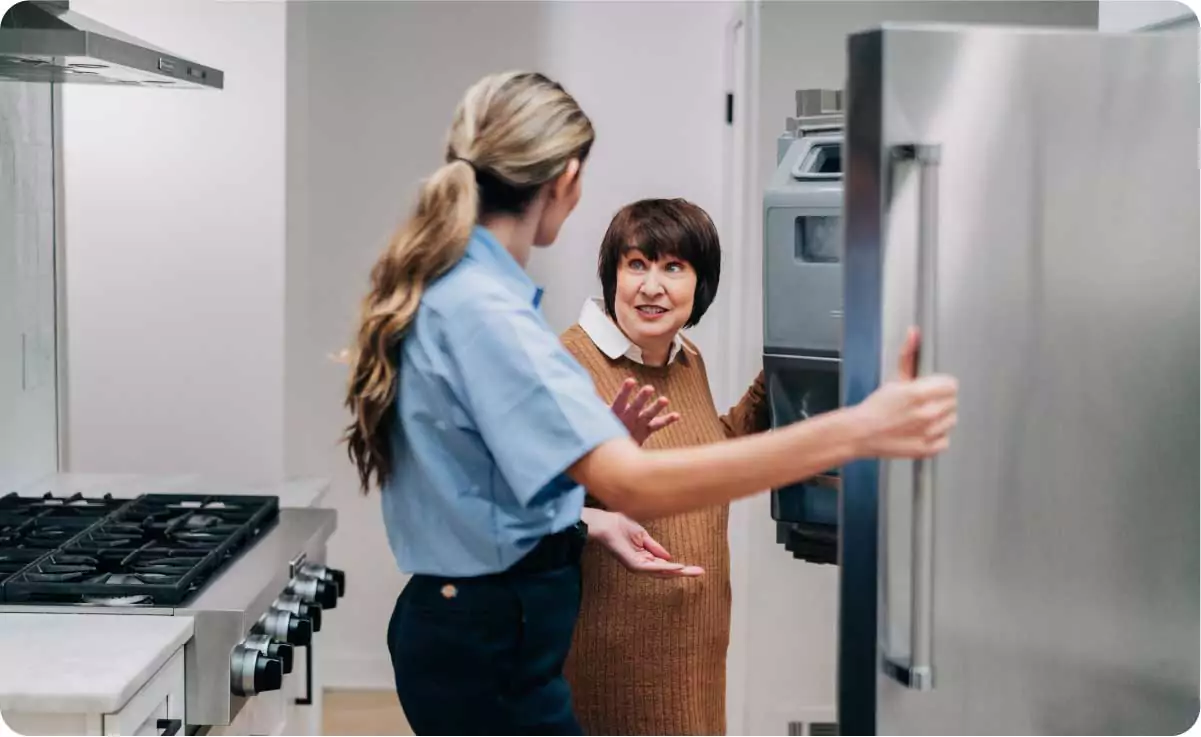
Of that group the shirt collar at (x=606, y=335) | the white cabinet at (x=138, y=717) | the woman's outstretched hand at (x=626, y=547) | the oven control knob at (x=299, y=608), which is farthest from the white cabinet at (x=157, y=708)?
the shirt collar at (x=606, y=335)

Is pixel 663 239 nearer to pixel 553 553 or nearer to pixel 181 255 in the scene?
pixel 553 553

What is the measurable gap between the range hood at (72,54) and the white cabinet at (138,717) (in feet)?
2.54

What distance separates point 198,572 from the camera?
5.87ft

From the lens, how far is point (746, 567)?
264 centimetres

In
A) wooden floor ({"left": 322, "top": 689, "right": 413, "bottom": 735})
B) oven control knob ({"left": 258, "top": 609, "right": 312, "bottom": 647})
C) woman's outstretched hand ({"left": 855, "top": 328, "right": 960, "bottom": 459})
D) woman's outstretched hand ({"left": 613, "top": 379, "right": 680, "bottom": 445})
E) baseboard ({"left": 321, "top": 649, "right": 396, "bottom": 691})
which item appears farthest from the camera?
baseboard ({"left": 321, "top": 649, "right": 396, "bottom": 691})

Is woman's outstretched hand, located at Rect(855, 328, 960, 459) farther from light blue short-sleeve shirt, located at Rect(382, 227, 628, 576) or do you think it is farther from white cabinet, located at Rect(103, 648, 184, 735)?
white cabinet, located at Rect(103, 648, 184, 735)

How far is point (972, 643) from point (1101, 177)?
0.47 m

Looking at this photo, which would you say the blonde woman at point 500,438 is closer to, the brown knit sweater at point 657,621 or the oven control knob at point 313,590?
the brown knit sweater at point 657,621

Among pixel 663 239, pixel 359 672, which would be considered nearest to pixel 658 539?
pixel 663 239

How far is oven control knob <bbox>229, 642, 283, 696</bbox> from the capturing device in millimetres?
1688

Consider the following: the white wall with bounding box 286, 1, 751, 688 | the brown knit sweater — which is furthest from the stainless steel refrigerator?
the white wall with bounding box 286, 1, 751, 688

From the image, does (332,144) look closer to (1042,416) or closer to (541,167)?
(541,167)

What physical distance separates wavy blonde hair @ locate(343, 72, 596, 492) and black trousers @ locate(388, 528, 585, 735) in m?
0.15

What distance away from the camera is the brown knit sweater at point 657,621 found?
171 centimetres
